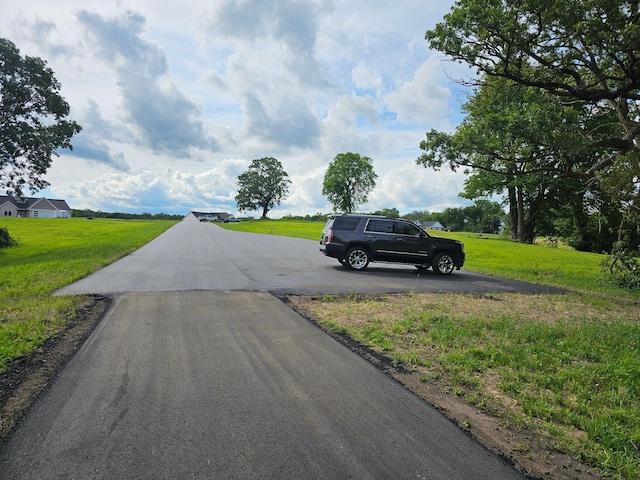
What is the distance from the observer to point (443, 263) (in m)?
14.2

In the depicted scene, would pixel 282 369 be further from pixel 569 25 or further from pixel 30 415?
pixel 569 25

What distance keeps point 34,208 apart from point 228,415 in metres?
119

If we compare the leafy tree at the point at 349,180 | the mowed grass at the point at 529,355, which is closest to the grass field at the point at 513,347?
the mowed grass at the point at 529,355

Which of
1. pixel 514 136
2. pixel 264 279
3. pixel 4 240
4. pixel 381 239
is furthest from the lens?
pixel 4 240

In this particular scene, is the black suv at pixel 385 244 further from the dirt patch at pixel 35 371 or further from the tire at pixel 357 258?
the dirt patch at pixel 35 371

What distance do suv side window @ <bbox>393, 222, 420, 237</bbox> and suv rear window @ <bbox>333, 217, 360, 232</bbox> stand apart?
4.58ft

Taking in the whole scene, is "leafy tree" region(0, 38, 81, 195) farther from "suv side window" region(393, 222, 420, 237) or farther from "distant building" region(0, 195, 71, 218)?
"distant building" region(0, 195, 71, 218)

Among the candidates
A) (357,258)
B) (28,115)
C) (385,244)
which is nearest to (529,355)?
(385,244)

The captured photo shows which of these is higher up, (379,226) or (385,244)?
(379,226)

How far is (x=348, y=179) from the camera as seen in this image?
263 feet

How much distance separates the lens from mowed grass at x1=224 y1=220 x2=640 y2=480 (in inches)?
132

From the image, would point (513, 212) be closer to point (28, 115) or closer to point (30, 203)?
point (28, 115)

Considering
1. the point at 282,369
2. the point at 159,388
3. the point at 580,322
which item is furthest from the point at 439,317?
the point at 159,388

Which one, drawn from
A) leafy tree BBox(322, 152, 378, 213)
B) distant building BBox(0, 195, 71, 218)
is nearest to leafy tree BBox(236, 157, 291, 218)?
leafy tree BBox(322, 152, 378, 213)
